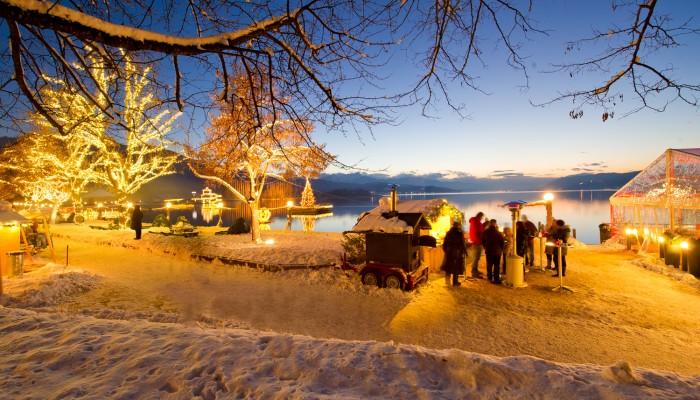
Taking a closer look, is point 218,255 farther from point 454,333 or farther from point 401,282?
point 454,333

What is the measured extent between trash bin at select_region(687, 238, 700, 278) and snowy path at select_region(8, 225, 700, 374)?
0.76 meters

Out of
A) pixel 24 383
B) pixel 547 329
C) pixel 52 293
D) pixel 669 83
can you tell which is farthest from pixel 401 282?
pixel 52 293

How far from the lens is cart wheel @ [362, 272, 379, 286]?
30.0ft

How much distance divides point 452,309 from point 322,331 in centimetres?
305

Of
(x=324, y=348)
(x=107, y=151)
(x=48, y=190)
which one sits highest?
(x=107, y=151)

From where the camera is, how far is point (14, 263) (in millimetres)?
9367

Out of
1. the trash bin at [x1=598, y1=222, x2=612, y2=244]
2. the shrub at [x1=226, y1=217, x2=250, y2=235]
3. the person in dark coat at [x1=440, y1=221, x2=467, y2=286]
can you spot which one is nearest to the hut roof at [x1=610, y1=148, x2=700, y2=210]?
the trash bin at [x1=598, y1=222, x2=612, y2=244]

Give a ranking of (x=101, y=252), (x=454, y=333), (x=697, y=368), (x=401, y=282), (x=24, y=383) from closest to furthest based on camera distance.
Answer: (x=24, y=383), (x=697, y=368), (x=454, y=333), (x=401, y=282), (x=101, y=252)

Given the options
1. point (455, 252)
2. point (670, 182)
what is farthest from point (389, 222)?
point (670, 182)

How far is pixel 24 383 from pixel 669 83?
7.24m

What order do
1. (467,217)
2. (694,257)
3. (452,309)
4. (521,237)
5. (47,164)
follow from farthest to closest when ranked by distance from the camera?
(467,217)
(47,164)
(521,237)
(694,257)
(452,309)

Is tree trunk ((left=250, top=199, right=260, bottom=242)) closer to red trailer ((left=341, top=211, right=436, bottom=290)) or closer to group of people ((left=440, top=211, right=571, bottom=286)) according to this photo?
red trailer ((left=341, top=211, right=436, bottom=290))

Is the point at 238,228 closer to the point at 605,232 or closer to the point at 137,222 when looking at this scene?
the point at 137,222

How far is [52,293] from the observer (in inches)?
311
